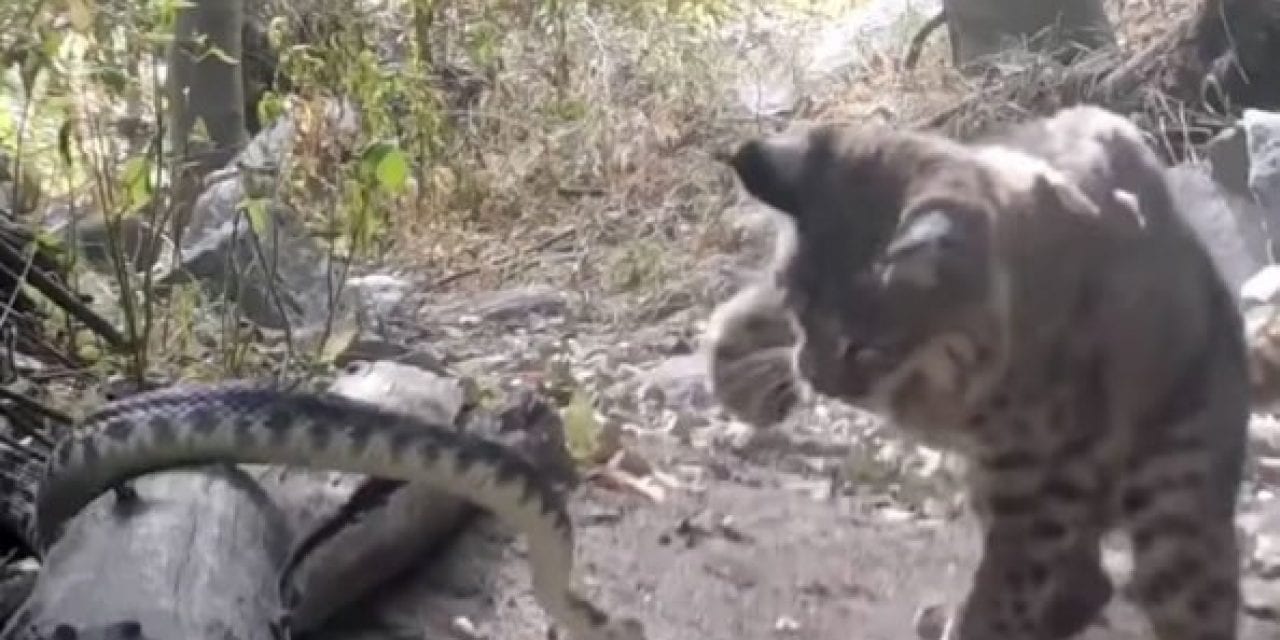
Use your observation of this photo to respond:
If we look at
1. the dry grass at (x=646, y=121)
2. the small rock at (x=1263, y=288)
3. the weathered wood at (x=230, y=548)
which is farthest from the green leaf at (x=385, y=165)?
the dry grass at (x=646, y=121)

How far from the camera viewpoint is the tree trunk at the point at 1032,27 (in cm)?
601

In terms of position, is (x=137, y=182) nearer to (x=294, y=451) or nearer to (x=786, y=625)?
(x=294, y=451)

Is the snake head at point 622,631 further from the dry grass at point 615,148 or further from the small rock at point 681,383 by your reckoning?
the dry grass at point 615,148

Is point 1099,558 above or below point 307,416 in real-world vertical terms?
below

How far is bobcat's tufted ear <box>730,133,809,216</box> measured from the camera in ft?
9.61

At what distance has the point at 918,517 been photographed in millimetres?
3838

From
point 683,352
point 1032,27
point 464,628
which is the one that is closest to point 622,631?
point 464,628

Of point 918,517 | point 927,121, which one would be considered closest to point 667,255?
point 927,121

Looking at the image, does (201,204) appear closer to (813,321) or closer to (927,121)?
(927,121)

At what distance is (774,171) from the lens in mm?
2945

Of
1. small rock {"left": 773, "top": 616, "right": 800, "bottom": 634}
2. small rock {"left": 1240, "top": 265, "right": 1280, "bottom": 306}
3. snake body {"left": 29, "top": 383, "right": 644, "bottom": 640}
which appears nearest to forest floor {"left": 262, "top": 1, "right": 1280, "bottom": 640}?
small rock {"left": 773, "top": 616, "right": 800, "bottom": 634}

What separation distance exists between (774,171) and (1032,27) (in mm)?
3262

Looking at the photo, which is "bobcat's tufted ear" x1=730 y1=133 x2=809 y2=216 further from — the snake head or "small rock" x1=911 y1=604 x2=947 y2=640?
"small rock" x1=911 y1=604 x2=947 y2=640

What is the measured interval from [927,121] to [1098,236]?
2.83 meters
